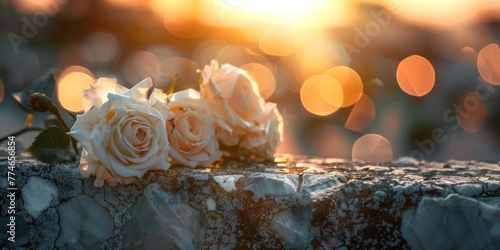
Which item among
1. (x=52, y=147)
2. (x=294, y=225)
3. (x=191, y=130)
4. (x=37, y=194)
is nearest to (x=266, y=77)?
(x=191, y=130)

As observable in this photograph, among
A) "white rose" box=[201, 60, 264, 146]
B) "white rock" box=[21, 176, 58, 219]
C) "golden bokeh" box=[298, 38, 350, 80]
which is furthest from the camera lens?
"golden bokeh" box=[298, 38, 350, 80]

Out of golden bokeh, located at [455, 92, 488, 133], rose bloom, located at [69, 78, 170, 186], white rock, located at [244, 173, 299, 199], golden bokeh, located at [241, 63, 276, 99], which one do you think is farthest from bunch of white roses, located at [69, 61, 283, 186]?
golden bokeh, located at [241, 63, 276, 99]

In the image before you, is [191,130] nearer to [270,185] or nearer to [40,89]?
[270,185]

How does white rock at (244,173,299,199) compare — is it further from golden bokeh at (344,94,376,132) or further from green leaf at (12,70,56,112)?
golden bokeh at (344,94,376,132)

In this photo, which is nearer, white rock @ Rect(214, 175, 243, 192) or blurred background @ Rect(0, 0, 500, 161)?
white rock @ Rect(214, 175, 243, 192)

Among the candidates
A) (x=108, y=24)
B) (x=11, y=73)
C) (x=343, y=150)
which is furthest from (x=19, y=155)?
(x=11, y=73)

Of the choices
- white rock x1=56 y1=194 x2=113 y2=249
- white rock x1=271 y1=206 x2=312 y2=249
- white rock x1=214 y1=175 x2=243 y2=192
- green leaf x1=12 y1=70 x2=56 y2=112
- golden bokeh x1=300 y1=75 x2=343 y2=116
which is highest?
golden bokeh x1=300 y1=75 x2=343 y2=116

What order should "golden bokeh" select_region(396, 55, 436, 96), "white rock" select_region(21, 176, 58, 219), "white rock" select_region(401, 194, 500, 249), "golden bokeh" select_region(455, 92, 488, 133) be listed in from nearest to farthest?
"white rock" select_region(401, 194, 500, 249) → "white rock" select_region(21, 176, 58, 219) → "golden bokeh" select_region(396, 55, 436, 96) → "golden bokeh" select_region(455, 92, 488, 133)
